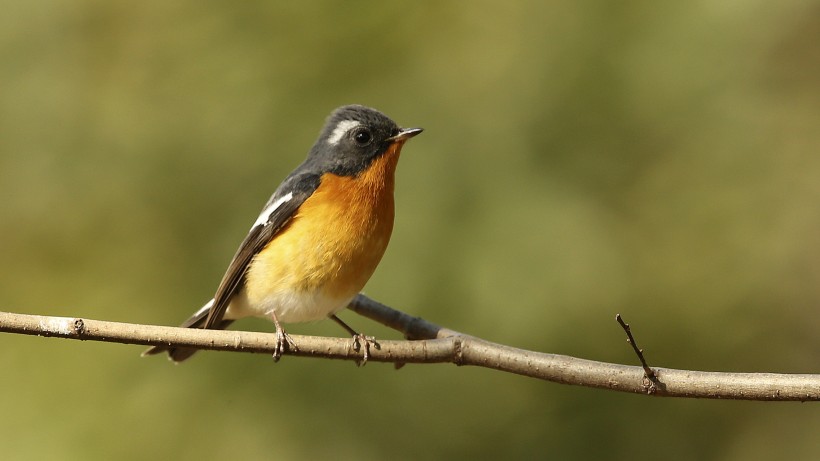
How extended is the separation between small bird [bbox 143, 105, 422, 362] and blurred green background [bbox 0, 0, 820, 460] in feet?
1.97

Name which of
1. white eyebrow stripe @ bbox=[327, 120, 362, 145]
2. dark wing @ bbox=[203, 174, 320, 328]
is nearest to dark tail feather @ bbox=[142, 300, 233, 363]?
dark wing @ bbox=[203, 174, 320, 328]

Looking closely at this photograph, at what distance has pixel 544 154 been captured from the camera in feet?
20.2

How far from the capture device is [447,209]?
235 inches

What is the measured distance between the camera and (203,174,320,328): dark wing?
205 inches

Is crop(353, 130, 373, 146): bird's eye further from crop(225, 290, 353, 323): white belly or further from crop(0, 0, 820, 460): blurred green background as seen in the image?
crop(225, 290, 353, 323): white belly

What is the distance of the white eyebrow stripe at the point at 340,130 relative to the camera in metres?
5.39

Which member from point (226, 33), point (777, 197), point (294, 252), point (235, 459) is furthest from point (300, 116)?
point (777, 197)

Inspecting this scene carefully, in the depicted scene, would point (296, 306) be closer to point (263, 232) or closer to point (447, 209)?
point (263, 232)

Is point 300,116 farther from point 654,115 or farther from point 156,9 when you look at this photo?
point 654,115

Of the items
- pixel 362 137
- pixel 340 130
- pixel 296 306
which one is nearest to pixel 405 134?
pixel 362 137

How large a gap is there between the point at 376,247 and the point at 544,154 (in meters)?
1.65

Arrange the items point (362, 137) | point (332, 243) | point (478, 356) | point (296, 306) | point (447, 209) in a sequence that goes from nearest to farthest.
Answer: point (478, 356)
point (332, 243)
point (296, 306)
point (362, 137)
point (447, 209)

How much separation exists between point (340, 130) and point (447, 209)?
37.0 inches

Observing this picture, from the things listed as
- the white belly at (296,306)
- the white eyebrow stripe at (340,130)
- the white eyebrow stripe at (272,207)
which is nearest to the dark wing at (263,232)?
the white eyebrow stripe at (272,207)
